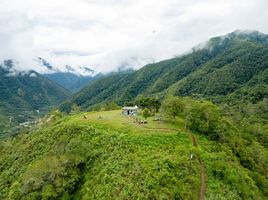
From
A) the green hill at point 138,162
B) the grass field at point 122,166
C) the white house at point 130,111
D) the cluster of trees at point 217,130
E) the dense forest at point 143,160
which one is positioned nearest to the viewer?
the grass field at point 122,166

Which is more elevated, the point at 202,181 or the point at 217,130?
the point at 217,130

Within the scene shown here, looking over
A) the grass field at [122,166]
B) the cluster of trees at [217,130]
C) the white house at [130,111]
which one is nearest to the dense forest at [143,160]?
the cluster of trees at [217,130]

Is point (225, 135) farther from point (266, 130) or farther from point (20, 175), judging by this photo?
point (20, 175)

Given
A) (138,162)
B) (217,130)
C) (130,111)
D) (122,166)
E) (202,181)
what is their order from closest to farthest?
(202,181) < (138,162) < (122,166) < (217,130) < (130,111)

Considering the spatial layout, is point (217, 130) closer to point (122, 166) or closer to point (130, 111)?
point (122, 166)

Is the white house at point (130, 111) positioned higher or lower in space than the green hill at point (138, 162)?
higher

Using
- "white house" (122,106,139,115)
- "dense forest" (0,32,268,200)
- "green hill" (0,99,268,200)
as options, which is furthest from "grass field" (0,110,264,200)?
"white house" (122,106,139,115)

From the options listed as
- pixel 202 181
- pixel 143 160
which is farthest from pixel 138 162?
pixel 202 181

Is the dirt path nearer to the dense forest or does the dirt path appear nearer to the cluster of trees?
the dense forest

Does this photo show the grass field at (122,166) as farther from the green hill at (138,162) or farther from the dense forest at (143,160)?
the dense forest at (143,160)

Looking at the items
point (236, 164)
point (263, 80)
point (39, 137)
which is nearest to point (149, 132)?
point (236, 164)

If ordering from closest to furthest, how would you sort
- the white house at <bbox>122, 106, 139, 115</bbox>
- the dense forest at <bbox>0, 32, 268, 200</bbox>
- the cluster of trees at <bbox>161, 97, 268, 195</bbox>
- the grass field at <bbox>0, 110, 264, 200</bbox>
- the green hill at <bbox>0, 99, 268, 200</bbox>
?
the grass field at <bbox>0, 110, 264, 200</bbox> < the green hill at <bbox>0, 99, 268, 200</bbox> < the dense forest at <bbox>0, 32, 268, 200</bbox> < the cluster of trees at <bbox>161, 97, 268, 195</bbox> < the white house at <bbox>122, 106, 139, 115</bbox>
